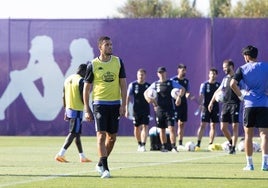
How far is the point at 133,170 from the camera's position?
17297 millimetres

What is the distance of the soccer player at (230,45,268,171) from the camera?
1694 centimetres

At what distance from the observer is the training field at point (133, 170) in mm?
14414

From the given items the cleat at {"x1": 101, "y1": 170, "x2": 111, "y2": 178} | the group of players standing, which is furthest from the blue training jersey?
the group of players standing

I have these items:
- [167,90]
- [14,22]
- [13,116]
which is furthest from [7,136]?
[167,90]

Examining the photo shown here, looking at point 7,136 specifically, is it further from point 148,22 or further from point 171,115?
point 171,115

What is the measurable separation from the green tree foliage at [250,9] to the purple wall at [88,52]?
30086mm

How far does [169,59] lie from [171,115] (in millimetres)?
9913

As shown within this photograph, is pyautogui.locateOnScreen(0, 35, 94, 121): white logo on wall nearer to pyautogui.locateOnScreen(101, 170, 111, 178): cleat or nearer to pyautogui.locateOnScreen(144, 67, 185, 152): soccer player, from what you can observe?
pyautogui.locateOnScreen(144, 67, 185, 152): soccer player

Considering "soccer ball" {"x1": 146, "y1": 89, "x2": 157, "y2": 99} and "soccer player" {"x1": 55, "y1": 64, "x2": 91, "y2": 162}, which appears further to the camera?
"soccer ball" {"x1": 146, "y1": 89, "x2": 157, "y2": 99}

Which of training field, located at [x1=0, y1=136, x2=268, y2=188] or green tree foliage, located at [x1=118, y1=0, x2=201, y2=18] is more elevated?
green tree foliage, located at [x1=118, y1=0, x2=201, y2=18]

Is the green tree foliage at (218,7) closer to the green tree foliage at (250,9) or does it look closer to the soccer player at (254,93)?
the green tree foliage at (250,9)

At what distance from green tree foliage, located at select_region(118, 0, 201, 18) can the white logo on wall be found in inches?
1388

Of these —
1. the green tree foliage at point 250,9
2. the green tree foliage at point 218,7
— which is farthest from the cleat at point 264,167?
the green tree foliage at point 218,7

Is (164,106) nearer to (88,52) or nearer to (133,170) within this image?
(133,170)
